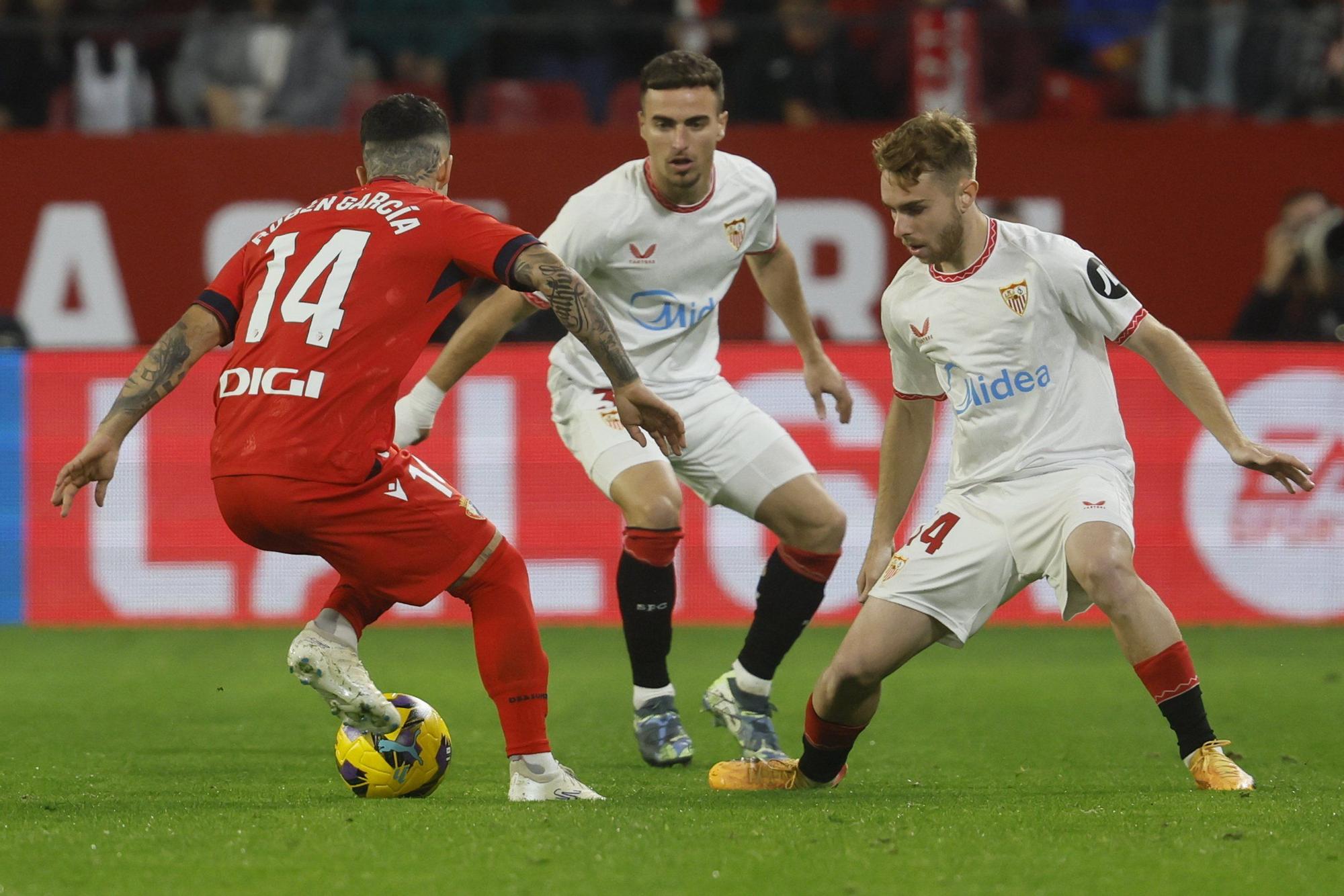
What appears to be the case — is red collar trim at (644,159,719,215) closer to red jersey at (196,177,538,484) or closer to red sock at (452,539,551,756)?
red jersey at (196,177,538,484)

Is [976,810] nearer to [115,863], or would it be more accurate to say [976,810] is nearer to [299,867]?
[299,867]

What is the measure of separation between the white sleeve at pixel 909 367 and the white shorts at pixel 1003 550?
0.41m

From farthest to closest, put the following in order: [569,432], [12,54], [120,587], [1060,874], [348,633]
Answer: [12,54] < [120,587] < [569,432] < [348,633] < [1060,874]

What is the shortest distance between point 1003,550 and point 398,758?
1.80 m

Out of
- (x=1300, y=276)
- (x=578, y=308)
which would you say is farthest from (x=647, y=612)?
(x=1300, y=276)

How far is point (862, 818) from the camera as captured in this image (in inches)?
181

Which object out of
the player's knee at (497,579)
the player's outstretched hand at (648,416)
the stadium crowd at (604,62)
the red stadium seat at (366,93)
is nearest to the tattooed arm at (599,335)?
the player's outstretched hand at (648,416)

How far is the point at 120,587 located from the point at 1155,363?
20.5 feet

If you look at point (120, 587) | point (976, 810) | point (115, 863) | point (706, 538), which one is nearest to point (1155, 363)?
point (976, 810)

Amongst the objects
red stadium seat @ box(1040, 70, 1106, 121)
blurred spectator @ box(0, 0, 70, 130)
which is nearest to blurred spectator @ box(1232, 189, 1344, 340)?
red stadium seat @ box(1040, 70, 1106, 121)

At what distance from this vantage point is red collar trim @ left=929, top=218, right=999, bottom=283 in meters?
5.20

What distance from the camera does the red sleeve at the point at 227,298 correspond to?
486 cm

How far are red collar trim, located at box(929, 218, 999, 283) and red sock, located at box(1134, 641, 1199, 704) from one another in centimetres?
119

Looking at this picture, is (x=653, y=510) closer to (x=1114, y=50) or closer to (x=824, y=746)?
(x=824, y=746)
